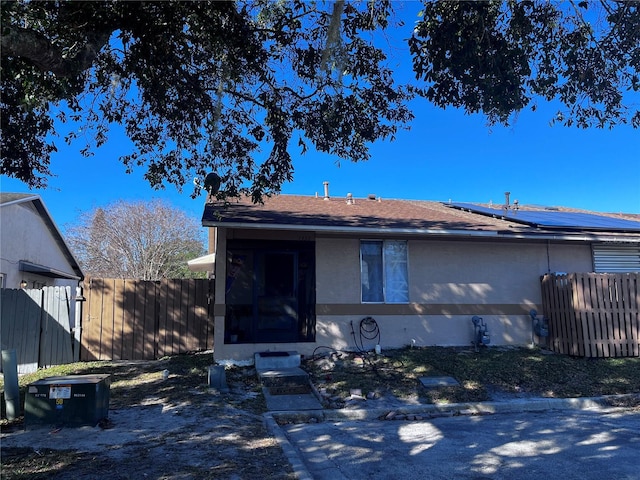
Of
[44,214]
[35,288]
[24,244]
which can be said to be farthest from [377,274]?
[44,214]

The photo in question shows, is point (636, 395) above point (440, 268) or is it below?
below

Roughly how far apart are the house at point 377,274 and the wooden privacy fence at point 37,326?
372cm

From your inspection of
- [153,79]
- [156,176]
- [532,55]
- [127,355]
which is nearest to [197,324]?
[127,355]

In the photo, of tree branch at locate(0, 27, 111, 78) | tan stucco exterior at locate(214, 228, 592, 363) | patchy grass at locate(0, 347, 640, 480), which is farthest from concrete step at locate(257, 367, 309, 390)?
tree branch at locate(0, 27, 111, 78)

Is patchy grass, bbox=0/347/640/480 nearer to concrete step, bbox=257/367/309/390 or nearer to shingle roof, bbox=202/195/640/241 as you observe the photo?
concrete step, bbox=257/367/309/390

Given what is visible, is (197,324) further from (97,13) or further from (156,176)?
(97,13)

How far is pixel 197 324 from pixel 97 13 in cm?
791

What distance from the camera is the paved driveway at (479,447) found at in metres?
4.95

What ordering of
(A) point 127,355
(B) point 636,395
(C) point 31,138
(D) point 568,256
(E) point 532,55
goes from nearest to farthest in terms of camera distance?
1. (E) point 532,55
2. (C) point 31,138
3. (B) point 636,395
4. (A) point 127,355
5. (D) point 568,256

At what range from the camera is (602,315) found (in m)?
10.5

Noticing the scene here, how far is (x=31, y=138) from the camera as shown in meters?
7.83

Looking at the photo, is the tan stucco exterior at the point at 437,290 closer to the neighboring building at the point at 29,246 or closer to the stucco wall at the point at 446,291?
the stucco wall at the point at 446,291

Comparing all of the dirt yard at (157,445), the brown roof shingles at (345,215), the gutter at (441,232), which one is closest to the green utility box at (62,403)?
the dirt yard at (157,445)

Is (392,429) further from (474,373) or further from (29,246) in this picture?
(29,246)
